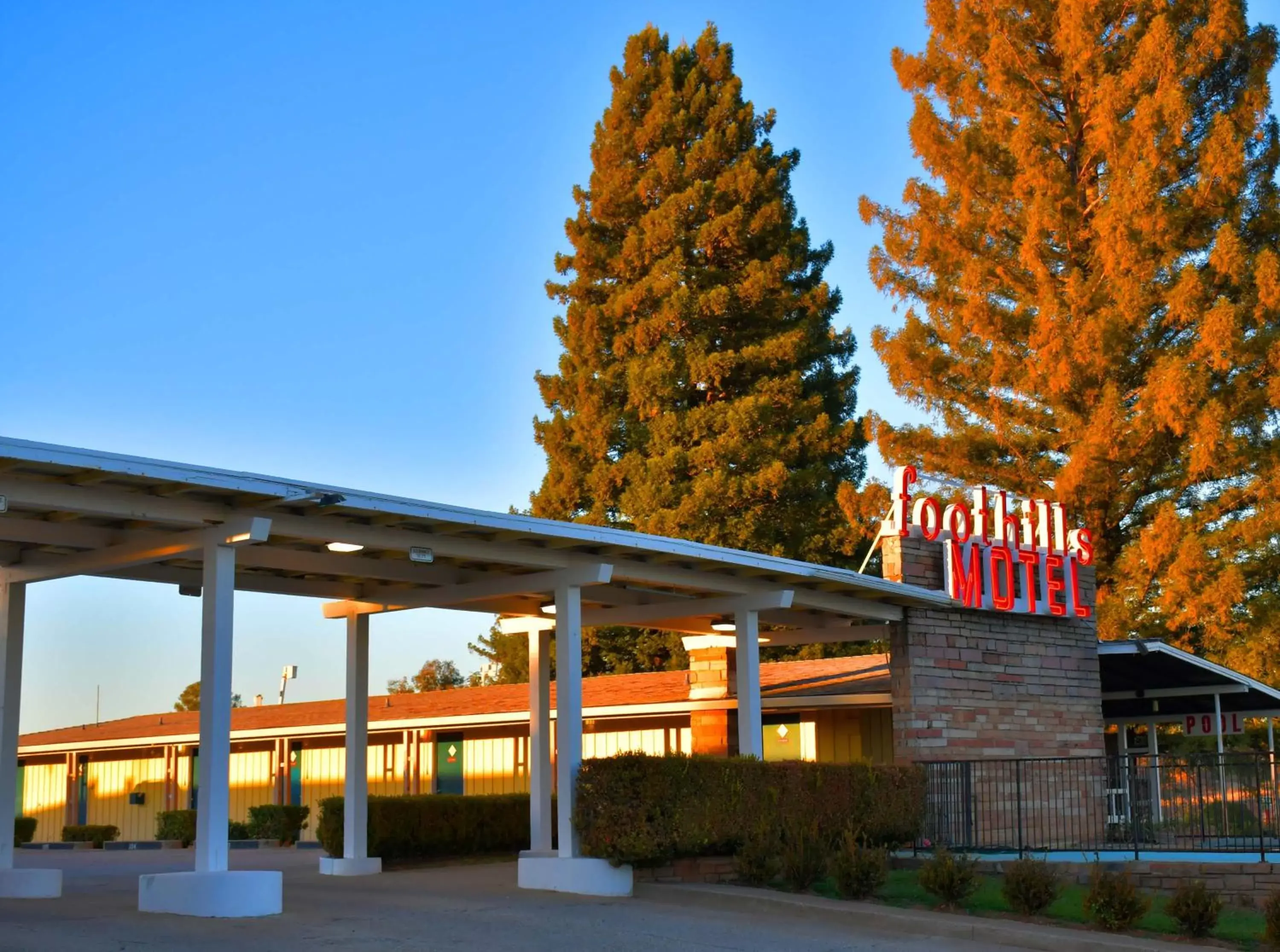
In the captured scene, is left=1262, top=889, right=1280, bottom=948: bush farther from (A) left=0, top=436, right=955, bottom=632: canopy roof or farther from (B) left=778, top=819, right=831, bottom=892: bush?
(A) left=0, top=436, right=955, bottom=632: canopy roof

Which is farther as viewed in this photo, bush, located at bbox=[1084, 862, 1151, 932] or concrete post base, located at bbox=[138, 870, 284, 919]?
bush, located at bbox=[1084, 862, 1151, 932]

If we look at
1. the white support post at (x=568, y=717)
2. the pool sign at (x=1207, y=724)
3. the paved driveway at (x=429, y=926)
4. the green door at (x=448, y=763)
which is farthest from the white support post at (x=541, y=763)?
the pool sign at (x=1207, y=724)

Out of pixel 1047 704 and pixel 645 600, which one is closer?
pixel 645 600

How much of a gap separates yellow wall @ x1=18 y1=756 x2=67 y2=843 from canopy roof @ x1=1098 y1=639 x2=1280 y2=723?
24.0m

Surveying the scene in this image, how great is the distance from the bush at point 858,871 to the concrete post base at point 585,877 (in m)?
2.21

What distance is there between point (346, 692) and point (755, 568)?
5275 millimetres

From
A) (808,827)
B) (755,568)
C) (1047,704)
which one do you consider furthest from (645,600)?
(1047,704)

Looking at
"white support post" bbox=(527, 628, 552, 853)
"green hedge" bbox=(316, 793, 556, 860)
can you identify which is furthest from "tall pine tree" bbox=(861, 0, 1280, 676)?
"white support post" bbox=(527, 628, 552, 853)

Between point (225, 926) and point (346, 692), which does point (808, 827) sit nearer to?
point (346, 692)

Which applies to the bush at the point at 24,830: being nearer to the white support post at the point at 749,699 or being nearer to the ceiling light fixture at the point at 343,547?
the white support post at the point at 749,699

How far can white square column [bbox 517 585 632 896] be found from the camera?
15461 millimetres

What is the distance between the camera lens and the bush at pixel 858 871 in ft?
49.6

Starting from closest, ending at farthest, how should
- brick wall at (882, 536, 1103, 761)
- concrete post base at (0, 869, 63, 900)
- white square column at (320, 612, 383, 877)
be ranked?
concrete post base at (0, 869, 63, 900), white square column at (320, 612, 383, 877), brick wall at (882, 536, 1103, 761)

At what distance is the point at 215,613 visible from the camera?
1313 cm
